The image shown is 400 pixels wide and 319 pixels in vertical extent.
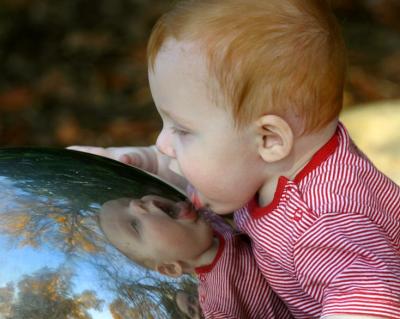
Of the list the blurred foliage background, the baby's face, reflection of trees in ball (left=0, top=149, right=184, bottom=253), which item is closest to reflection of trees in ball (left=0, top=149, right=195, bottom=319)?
reflection of trees in ball (left=0, top=149, right=184, bottom=253)

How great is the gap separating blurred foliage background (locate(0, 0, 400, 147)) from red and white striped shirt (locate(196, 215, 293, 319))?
2.29 meters

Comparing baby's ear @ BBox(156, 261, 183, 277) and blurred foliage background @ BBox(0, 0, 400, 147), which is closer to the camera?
baby's ear @ BBox(156, 261, 183, 277)

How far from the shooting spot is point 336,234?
5.29 feet

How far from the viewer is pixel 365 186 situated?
1688 mm

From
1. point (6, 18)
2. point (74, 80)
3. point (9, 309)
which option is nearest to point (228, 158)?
point (9, 309)

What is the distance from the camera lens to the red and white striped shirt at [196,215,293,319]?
1768 mm

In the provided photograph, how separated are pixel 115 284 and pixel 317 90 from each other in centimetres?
47

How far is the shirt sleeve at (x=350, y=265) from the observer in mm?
1579

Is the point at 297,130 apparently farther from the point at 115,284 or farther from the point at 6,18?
the point at 6,18

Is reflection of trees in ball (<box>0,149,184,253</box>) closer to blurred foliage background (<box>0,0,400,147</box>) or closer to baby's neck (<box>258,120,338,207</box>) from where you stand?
baby's neck (<box>258,120,338,207</box>)

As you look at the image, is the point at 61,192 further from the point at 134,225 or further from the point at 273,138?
the point at 273,138

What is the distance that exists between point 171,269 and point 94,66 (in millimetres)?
3067

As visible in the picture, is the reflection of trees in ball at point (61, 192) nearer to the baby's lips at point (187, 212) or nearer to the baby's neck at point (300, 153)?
the baby's lips at point (187, 212)

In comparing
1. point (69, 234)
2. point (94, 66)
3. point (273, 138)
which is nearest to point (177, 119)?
point (273, 138)
